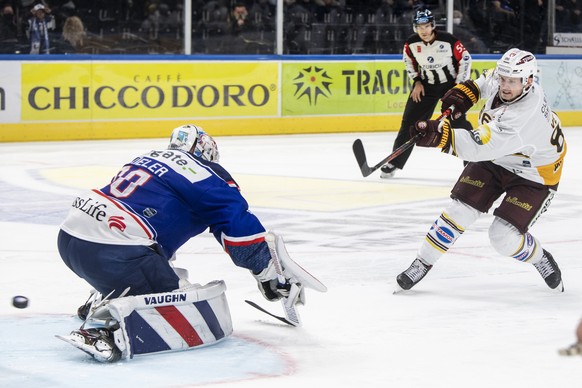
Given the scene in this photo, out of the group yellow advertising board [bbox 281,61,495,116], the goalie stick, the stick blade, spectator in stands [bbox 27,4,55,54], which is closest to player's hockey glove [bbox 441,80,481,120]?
the goalie stick

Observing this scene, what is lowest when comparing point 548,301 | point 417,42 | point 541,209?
point 548,301

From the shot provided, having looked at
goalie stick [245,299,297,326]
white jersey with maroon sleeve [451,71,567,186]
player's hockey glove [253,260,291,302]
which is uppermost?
white jersey with maroon sleeve [451,71,567,186]

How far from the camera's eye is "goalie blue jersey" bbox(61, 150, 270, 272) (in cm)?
412

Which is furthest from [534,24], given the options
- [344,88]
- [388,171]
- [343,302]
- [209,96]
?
[343,302]

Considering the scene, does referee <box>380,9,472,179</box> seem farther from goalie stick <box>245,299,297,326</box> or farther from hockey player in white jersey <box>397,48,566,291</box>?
goalie stick <box>245,299,297,326</box>

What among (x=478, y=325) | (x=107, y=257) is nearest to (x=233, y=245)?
(x=107, y=257)

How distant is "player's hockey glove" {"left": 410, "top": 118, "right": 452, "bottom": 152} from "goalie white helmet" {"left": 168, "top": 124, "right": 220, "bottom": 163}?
102 cm

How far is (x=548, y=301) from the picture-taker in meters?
5.21

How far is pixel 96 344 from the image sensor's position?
3.97 metres

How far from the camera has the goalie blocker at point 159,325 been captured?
Answer: 398cm

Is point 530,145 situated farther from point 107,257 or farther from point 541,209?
point 107,257

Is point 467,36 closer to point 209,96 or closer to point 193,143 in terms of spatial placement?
point 209,96

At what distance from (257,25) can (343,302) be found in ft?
29.5

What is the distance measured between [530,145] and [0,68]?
7.23 metres
